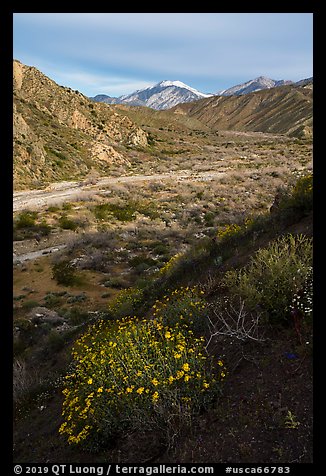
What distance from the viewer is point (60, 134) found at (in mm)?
54656

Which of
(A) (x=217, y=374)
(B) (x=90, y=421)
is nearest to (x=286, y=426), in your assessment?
(A) (x=217, y=374)

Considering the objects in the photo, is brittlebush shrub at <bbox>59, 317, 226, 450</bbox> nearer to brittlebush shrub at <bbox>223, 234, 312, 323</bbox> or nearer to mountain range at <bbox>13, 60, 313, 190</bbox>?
brittlebush shrub at <bbox>223, 234, 312, 323</bbox>

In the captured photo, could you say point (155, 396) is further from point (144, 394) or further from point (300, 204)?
point (300, 204)

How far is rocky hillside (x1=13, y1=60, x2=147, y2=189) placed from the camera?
141 feet

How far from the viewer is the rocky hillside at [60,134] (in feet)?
141

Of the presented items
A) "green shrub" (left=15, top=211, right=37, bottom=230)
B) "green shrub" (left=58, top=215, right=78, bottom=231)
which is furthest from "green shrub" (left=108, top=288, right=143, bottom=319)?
"green shrub" (left=15, top=211, right=37, bottom=230)

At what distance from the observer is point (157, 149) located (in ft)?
244

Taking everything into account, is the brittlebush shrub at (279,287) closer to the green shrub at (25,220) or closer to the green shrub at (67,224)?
the green shrub at (67,224)

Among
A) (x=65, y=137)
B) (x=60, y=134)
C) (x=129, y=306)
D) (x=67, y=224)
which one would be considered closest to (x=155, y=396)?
(x=129, y=306)

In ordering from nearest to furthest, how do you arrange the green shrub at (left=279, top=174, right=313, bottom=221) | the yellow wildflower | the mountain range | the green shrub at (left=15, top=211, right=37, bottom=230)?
the yellow wildflower, the green shrub at (left=279, top=174, right=313, bottom=221), the green shrub at (left=15, top=211, right=37, bottom=230), the mountain range

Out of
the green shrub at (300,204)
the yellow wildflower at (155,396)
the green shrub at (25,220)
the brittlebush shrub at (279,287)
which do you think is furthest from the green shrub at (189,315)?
the green shrub at (25,220)

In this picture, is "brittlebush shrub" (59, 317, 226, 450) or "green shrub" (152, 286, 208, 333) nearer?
"brittlebush shrub" (59, 317, 226, 450)

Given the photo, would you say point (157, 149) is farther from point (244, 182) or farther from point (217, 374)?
point (217, 374)
